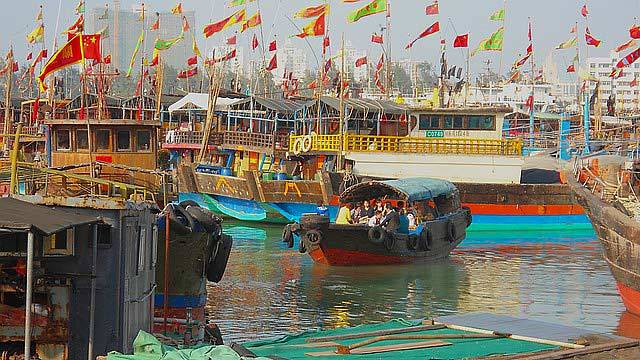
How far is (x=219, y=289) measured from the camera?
2361 centimetres

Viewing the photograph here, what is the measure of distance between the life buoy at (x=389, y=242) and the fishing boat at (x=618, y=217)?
5.26 m

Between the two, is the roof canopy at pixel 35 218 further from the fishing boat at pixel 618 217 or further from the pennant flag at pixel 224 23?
the pennant flag at pixel 224 23

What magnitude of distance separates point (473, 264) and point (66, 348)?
1988 cm

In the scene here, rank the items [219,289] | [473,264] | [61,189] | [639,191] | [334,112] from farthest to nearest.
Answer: [334,112] < [473,264] < [219,289] < [639,191] < [61,189]

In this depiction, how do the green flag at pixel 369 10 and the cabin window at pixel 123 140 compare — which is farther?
the green flag at pixel 369 10

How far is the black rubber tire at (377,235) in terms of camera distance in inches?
1021

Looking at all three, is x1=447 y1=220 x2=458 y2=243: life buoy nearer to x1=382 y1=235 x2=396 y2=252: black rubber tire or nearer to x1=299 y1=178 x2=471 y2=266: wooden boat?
x1=299 y1=178 x2=471 y2=266: wooden boat

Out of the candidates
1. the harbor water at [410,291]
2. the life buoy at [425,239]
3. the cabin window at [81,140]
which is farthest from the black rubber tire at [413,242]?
the cabin window at [81,140]

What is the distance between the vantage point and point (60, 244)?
10.4 metres

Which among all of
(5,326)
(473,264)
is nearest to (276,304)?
(473,264)

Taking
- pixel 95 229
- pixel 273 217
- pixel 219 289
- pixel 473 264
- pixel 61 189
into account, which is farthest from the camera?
pixel 273 217

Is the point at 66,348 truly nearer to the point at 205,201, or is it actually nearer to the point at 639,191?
the point at 639,191

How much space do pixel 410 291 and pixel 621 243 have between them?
6.28m

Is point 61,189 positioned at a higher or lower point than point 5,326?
higher
